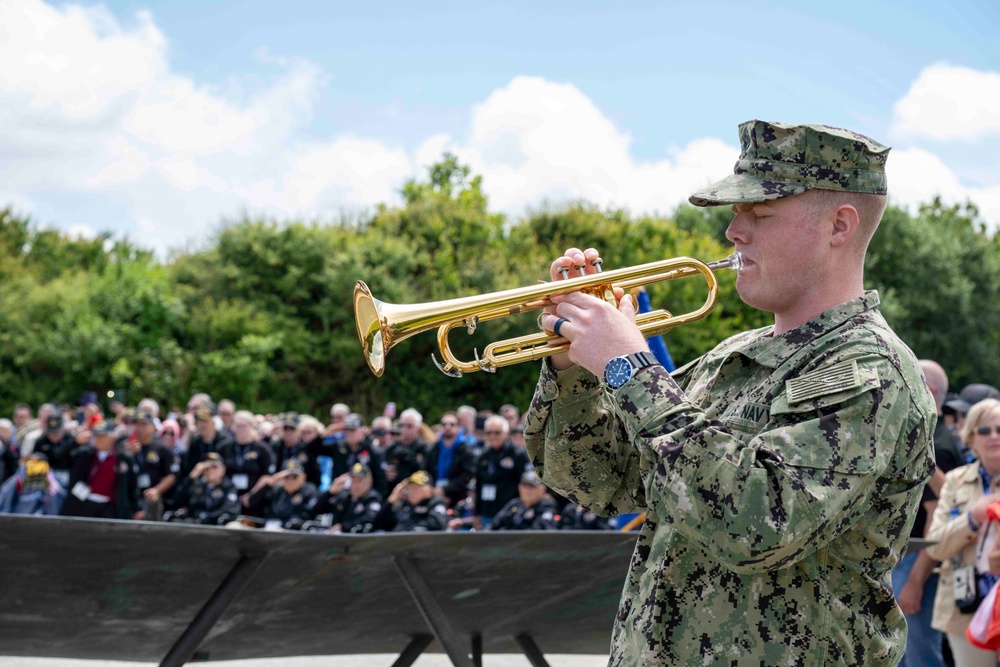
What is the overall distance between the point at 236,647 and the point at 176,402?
24107 mm

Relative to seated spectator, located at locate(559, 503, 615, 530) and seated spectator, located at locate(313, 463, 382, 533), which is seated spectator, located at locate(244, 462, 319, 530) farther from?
seated spectator, located at locate(559, 503, 615, 530)

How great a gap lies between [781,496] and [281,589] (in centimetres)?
292

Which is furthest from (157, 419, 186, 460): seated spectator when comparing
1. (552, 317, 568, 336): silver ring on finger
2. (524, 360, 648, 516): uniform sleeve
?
(552, 317, 568, 336): silver ring on finger

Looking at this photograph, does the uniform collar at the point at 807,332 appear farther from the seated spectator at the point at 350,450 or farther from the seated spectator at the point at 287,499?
the seated spectator at the point at 350,450

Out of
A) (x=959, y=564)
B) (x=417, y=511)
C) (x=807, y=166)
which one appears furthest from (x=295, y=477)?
(x=807, y=166)

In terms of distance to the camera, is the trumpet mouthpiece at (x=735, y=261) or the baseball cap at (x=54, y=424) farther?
the baseball cap at (x=54, y=424)

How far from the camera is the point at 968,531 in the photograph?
5.86 m

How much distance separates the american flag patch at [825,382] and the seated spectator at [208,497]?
36.3ft

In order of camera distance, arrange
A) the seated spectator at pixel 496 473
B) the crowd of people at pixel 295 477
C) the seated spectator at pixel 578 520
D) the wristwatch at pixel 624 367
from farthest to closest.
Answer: the seated spectator at pixel 496 473 < the crowd of people at pixel 295 477 < the seated spectator at pixel 578 520 < the wristwatch at pixel 624 367

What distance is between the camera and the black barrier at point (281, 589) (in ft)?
13.2

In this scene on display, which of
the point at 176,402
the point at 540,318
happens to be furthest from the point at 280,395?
the point at 540,318

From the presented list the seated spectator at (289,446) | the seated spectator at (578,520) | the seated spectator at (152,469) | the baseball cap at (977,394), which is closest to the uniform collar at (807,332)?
the baseball cap at (977,394)

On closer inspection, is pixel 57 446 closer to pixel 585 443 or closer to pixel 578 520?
pixel 578 520

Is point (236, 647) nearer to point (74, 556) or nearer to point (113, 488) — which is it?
point (74, 556)
